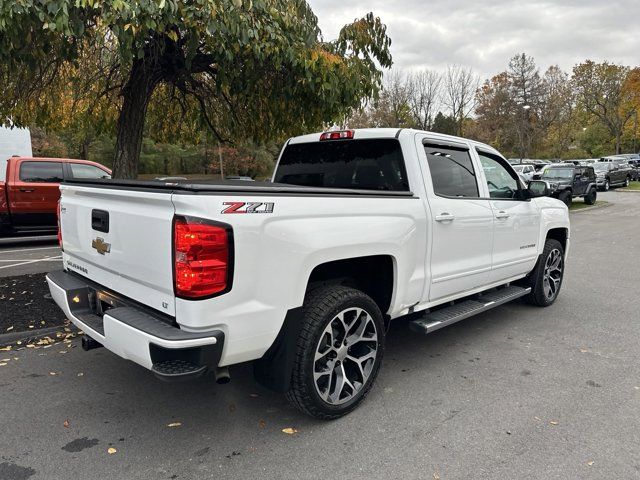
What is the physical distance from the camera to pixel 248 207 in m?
2.47

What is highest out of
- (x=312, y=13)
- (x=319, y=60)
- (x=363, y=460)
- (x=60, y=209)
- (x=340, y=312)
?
→ (x=312, y=13)

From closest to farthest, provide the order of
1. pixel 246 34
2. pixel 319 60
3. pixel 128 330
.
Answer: pixel 128 330 → pixel 246 34 → pixel 319 60

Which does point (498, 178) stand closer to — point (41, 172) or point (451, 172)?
point (451, 172)

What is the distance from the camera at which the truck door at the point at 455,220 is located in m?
3.76

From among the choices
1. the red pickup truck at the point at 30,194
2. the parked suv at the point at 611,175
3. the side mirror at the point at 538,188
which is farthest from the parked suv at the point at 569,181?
the red pickup truck at the point at 30,194

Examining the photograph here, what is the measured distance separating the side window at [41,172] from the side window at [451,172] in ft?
29.7

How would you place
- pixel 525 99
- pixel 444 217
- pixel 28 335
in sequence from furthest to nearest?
pixel 525 99 < pixel 28 335 < pixel 444 217

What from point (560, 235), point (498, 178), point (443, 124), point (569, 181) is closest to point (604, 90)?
point (443, 124)

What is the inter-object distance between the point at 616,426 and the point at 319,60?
14.1 feet

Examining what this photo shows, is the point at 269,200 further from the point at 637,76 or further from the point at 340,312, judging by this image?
the point at 637,76

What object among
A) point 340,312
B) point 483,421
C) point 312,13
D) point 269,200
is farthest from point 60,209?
point 312,13

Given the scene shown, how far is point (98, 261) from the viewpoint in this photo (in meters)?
3.08

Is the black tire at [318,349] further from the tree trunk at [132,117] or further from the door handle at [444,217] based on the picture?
the tree trunk at [132,117]

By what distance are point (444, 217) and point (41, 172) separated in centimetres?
959
